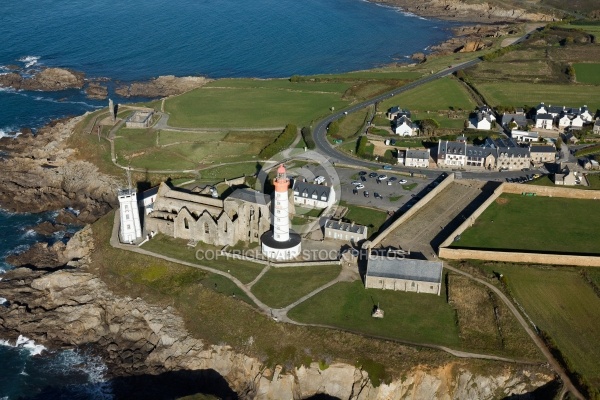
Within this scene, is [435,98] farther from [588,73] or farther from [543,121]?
[588,73]

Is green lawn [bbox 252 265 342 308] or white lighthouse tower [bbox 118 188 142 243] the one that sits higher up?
white lighthouse tower [bbox 118 188 142 243]

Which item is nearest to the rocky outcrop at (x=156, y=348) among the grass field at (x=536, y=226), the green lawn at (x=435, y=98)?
the grass field at (x=536, y=226)

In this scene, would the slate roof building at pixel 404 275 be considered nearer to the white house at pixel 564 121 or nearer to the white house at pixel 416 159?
the white house at pixel 416 159

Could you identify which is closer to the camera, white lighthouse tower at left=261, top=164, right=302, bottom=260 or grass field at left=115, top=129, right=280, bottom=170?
white lighthouse tower at left=261, top=164, right=302, bottom=260

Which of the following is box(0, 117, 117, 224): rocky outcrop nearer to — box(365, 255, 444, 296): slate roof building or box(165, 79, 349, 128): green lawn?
box(165, 79, 349, 128): green lawn

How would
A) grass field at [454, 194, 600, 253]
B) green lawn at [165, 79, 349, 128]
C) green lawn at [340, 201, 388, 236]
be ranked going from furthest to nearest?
green lawn at [165, 79, 349, 128], green lawn at [340, 201, 388, 236], grass field at [454, 194, 600, 253]

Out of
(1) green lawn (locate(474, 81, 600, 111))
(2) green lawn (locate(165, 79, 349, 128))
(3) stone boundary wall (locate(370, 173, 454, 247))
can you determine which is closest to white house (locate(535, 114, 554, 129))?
(1) green lawn (locate(474, 81, 600, 111))

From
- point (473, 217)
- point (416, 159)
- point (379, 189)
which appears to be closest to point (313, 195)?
point (379, 189)

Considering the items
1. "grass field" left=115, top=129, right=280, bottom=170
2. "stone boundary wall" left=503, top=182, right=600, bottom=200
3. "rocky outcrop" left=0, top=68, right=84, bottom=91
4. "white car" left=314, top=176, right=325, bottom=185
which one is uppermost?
"rocky outcrop" left=0, top=68, right=84, bottom=91
